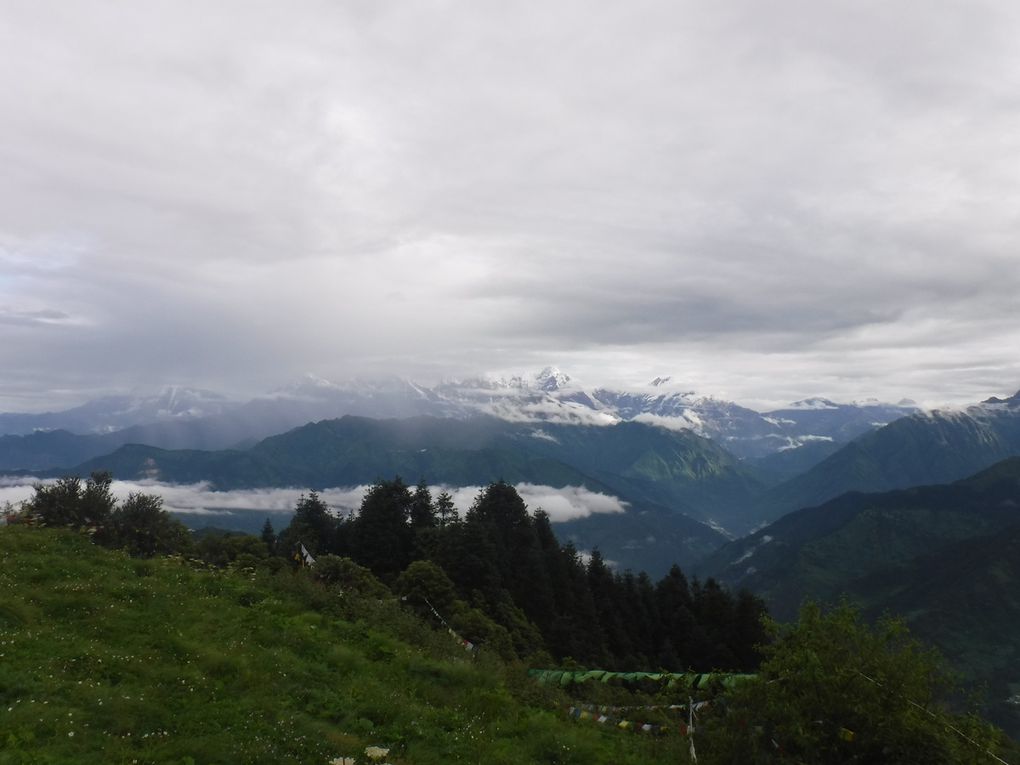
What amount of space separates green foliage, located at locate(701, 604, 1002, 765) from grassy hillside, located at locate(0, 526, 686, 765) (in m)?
3.25

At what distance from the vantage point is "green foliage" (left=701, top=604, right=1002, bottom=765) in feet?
43.6

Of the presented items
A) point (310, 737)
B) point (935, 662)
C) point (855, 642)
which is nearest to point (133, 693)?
point (310, 737)

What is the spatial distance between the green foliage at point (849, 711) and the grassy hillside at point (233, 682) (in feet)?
10.7

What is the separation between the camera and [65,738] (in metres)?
12.4

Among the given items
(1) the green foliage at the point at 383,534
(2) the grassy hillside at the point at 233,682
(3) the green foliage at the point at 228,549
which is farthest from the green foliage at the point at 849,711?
(1) the green foliage at the point at 383,534

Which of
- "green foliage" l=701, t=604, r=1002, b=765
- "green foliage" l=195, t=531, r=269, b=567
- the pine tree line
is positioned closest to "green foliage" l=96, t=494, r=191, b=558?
"green foliage" l=195, t=531, r=269, b=567

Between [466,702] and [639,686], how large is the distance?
1948 centimetres

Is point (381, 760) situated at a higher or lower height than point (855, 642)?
lower

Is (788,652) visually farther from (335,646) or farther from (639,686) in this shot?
(639,686)

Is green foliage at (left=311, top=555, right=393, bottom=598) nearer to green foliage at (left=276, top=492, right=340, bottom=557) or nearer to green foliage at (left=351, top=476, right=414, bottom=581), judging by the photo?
green foliage at (left=351, top=476, right=414, bottom=581)

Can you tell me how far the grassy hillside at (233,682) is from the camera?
523 inches

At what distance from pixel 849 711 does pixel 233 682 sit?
15.3 metres

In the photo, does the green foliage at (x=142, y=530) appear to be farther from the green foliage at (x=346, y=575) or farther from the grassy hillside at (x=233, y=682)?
the green foliage at (x=346, y=575)

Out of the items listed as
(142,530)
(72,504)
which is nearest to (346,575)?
(142,530)
